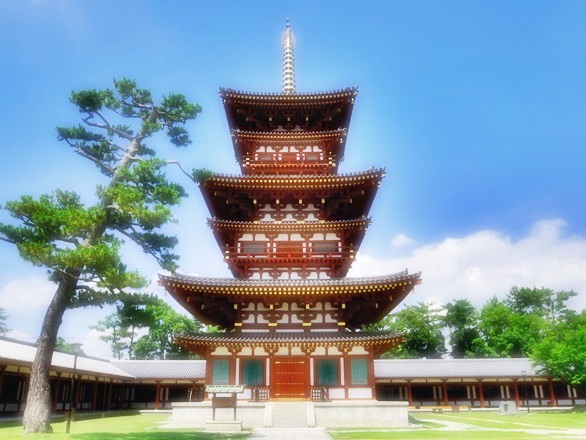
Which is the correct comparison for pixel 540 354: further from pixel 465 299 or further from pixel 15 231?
pixel 15 231

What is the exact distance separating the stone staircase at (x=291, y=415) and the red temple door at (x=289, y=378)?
2.22ft

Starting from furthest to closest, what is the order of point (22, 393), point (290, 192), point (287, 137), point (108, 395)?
point (108, 395), point (22, 393), point (287, 137), point (290, 192)

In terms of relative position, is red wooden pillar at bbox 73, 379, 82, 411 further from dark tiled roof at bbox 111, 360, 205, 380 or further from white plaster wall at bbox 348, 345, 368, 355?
white plaster wall at bbox 348, 345, 368, 355

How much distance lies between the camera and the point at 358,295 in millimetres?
24750

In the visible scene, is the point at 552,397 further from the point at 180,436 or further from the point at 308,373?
the point at 180,436

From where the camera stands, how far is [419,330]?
71875 millimetres

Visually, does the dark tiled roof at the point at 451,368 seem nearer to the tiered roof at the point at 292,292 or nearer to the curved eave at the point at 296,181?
the tiered roof at the point at 292,292

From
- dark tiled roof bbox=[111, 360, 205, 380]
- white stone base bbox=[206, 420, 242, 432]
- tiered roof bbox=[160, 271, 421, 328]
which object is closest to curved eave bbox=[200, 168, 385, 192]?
tiered roof bbox=[160, 271, 421, 328]

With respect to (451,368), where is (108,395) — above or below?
below

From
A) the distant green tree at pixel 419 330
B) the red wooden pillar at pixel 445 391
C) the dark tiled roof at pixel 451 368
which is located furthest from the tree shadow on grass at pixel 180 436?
the distant green tree at pixel 419 330

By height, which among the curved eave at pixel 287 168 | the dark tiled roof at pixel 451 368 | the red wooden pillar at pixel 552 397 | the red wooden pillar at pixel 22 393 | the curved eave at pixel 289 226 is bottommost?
the red wooden pillar at pixel 552 397

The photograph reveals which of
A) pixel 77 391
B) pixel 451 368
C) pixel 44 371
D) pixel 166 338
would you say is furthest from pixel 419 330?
pixel 44 371

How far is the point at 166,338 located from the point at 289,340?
48527mm

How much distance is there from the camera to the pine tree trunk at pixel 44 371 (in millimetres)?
17281
